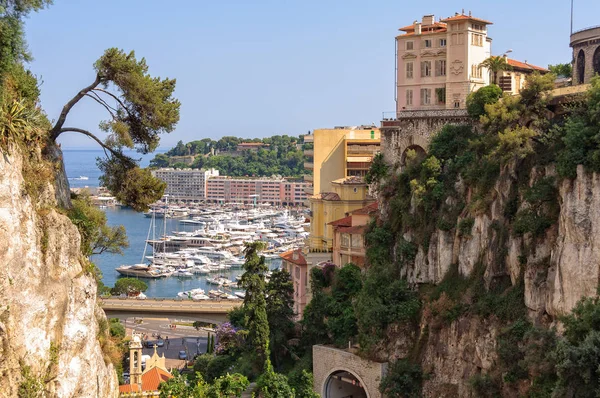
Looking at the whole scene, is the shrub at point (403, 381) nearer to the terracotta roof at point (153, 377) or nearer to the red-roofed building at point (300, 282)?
the red-roofed building at point (300, 282)

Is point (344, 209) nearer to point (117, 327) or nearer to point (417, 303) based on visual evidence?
point (417, 303)

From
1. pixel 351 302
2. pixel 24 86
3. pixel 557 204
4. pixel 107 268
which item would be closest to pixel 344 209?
pixel 351 302

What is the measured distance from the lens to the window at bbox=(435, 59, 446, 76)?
2132 inches

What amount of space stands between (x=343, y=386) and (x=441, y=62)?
18.0m

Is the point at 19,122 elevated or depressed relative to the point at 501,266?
elevated

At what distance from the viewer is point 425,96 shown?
5450 cm

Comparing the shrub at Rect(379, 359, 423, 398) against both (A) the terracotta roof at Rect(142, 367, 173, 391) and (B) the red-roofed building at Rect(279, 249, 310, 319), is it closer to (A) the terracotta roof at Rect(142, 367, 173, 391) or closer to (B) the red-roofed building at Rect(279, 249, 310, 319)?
(B) the red-roofed building at Rect(279, 249, 310, 319)

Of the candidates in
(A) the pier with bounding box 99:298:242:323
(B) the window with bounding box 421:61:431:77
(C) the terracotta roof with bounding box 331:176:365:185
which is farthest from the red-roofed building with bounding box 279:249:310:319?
(A) the pier with bounding box 99:298:242:323

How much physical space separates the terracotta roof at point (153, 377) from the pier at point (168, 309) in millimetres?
15785

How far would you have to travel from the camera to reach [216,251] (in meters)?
147

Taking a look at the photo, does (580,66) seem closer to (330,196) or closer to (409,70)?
(409,70)

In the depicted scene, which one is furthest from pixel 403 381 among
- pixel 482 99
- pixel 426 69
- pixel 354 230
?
pixel 426 69

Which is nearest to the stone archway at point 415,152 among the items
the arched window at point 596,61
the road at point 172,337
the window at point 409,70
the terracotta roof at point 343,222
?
the window at point 409,70

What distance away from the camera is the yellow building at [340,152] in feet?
209
